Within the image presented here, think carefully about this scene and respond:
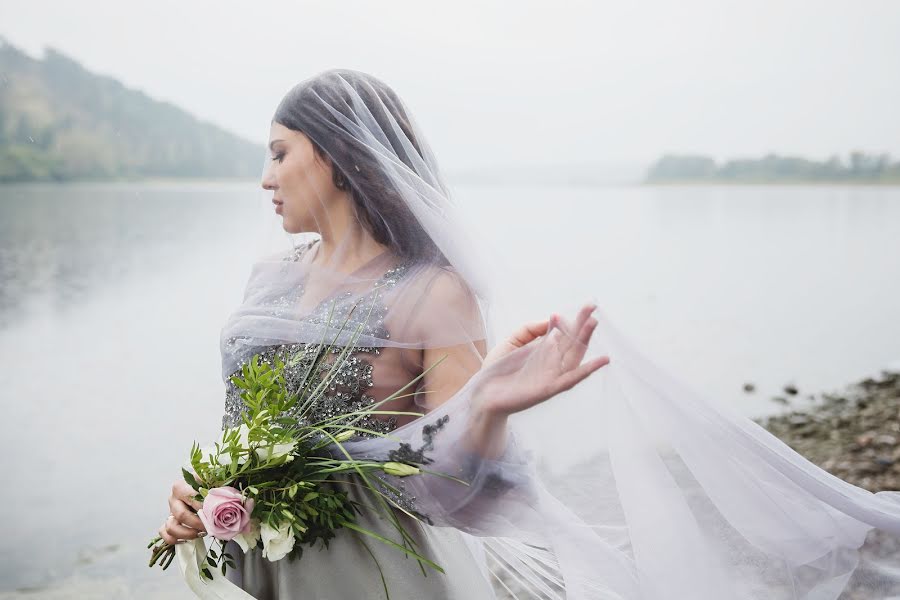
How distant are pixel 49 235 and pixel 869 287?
1464 centimetres

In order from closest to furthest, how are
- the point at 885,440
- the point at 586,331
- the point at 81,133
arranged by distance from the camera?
the point at 586,331 → the point at 885,440 → the point at 81,133

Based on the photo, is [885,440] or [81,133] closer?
[885,440]

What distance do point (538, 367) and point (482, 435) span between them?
0.17 metres

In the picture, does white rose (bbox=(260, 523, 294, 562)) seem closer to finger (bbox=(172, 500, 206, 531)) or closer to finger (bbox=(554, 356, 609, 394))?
finger (bbox=(172, 500, 206, 531))

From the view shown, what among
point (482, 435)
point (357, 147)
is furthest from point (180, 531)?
point (357, 147)

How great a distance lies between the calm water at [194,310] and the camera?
568cm

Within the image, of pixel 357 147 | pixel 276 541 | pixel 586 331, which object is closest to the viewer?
pixel 586 331

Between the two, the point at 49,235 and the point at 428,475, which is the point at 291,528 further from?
the point at 49,235

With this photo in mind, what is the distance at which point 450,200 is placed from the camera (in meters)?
1.62

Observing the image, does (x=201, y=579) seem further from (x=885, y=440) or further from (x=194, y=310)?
(x=194, y=310)

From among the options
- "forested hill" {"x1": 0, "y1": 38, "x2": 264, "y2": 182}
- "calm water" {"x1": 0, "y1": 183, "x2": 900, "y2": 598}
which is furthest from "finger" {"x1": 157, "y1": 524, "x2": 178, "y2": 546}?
"forested hill" {"x1": 0, "y1": 38, "x2": 264, "y2": 182}

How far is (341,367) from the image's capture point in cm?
141

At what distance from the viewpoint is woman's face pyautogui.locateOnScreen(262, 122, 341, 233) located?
1502mm

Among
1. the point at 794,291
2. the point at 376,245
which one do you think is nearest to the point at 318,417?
the point at 376,245
